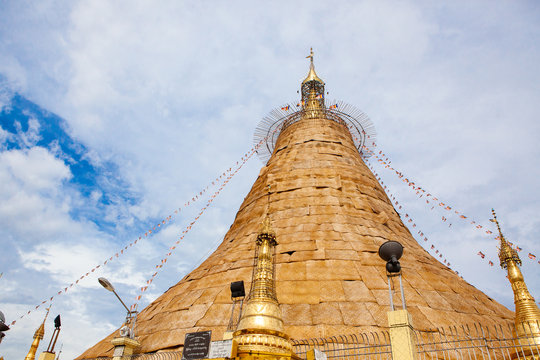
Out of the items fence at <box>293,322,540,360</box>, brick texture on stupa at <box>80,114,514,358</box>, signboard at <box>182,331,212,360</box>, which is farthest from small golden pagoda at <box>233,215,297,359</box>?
brick texture on stupa at <box>80,114,514,358</box>

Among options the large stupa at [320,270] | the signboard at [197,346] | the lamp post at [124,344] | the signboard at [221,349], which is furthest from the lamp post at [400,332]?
the lamp post at [124,344]

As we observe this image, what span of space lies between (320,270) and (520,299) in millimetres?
4480

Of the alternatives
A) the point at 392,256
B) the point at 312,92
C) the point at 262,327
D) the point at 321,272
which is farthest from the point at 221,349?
the point at 312,92

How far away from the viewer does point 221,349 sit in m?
5.67

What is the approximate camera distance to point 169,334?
854cm

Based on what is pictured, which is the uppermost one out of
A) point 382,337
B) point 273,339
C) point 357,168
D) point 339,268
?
point 357,168

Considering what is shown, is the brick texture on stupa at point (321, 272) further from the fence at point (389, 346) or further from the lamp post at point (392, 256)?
the lamp post at point (392, 256)

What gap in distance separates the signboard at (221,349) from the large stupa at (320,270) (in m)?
2.36

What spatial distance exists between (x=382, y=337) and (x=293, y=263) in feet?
10.3

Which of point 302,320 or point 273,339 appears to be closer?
point 273,339

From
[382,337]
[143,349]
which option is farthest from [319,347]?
[143,349]

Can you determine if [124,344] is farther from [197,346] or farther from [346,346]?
[346,346]

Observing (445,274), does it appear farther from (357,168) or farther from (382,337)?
(357,168)

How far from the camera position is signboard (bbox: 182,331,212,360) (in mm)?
6574
